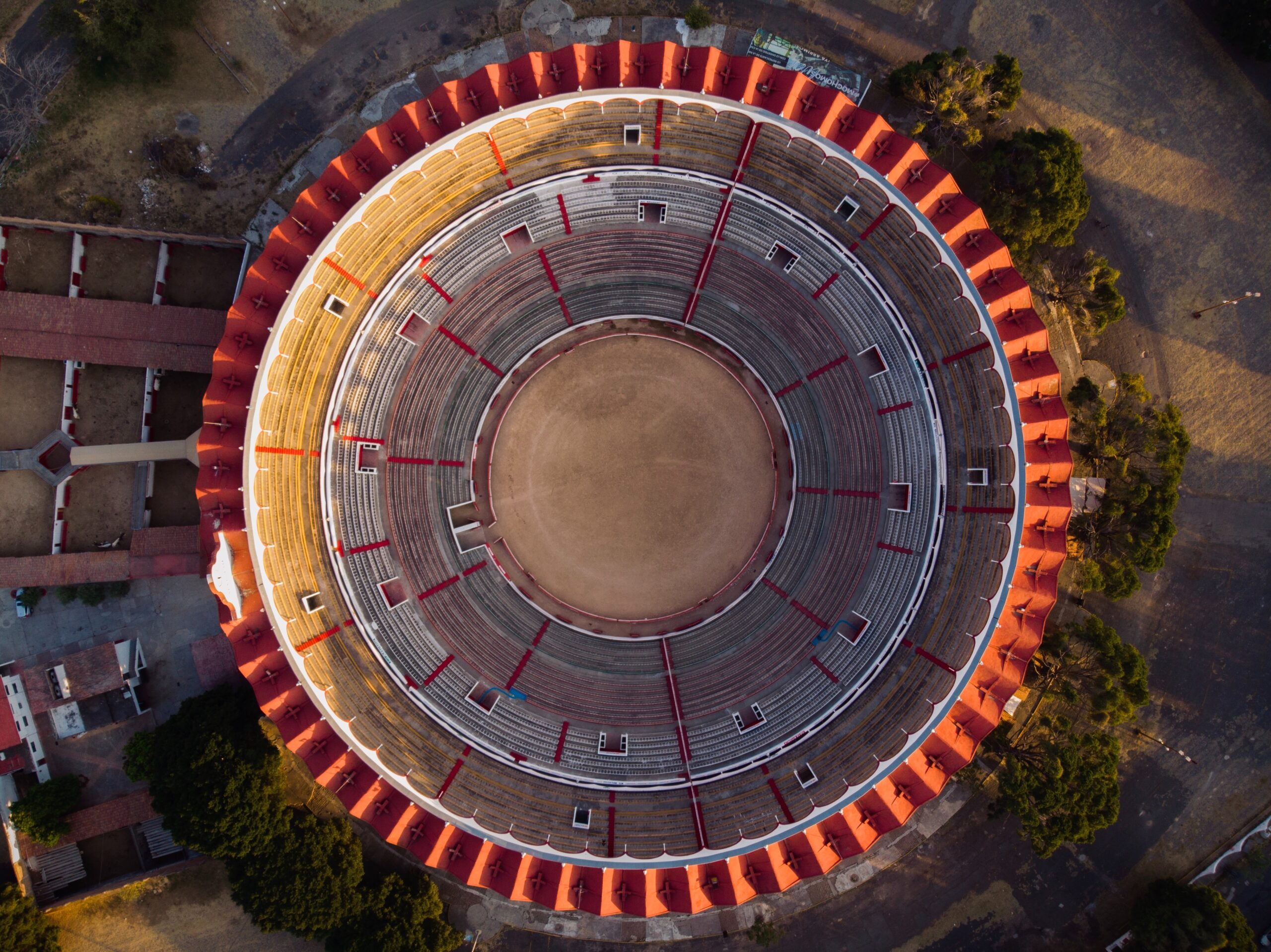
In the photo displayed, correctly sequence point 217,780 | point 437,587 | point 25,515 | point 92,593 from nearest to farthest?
point 217,780 → point 92,593 → point 25,515 → point 437,587

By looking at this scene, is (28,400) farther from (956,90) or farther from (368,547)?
(956,90)

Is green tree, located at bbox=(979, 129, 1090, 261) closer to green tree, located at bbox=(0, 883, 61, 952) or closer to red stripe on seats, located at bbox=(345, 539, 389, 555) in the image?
red stripe on seats, located at bbox=(345, 539, 389, 555)

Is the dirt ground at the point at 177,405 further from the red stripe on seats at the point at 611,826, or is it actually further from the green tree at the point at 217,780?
the red stripe on seats at the point at 611,826

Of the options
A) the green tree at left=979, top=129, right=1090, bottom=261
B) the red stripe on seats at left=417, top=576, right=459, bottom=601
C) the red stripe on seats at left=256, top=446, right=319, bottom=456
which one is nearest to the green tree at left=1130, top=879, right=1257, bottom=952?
the green tree at left=979, top=129, right=1090, bottom=261

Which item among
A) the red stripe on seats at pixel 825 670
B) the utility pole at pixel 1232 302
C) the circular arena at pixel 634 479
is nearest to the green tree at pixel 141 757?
the circular arena at pixel 634 479

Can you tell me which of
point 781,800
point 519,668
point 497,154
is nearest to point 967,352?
point 781,800
